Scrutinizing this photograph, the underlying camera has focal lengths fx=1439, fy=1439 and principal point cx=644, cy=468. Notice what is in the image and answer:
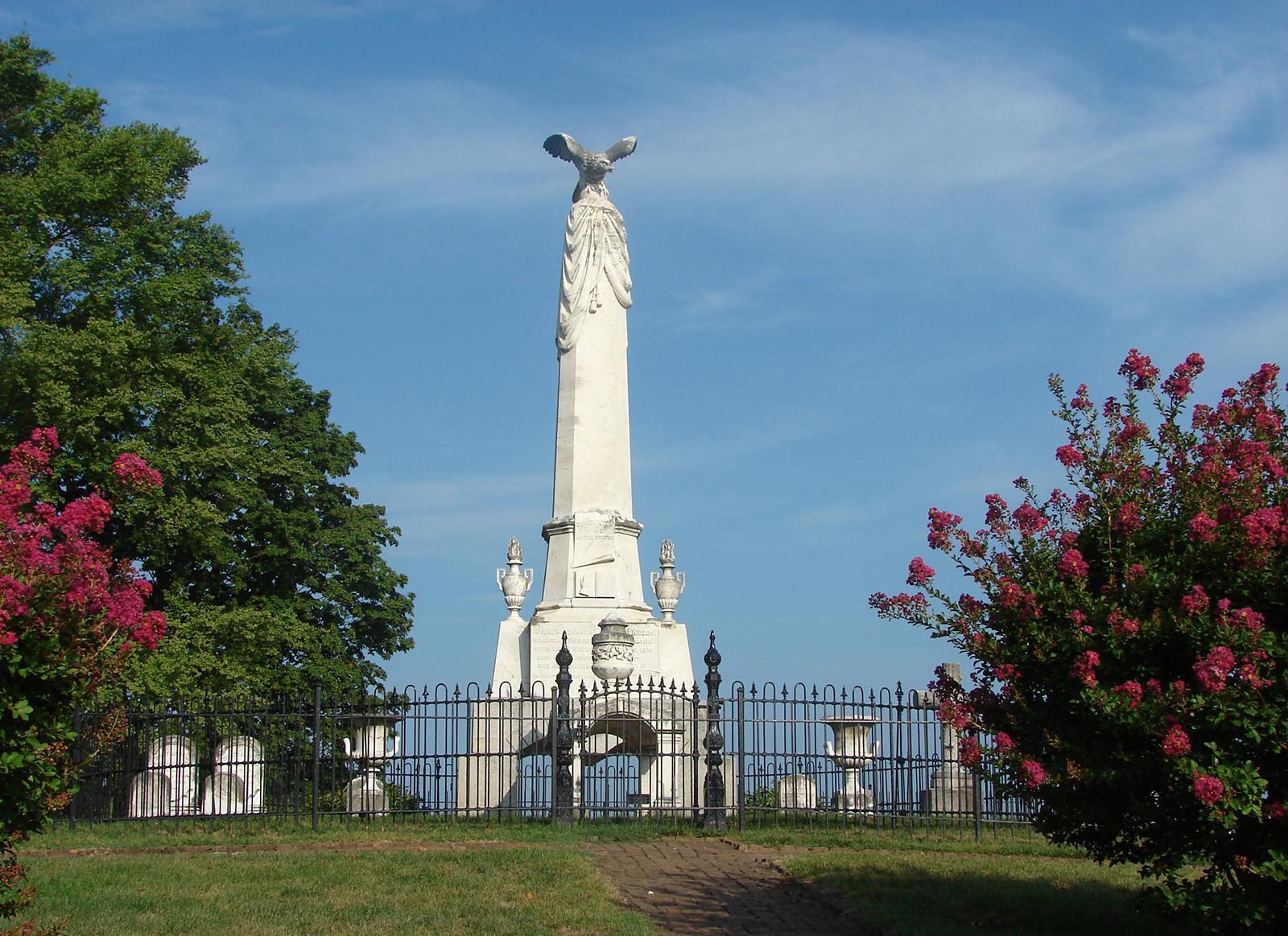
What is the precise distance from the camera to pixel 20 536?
812cm

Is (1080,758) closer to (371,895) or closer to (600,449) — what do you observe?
(371,895)

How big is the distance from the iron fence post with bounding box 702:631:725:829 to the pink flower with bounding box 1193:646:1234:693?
8816mm

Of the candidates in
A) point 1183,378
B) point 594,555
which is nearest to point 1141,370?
point 1183,378

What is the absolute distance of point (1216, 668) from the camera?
8.36m

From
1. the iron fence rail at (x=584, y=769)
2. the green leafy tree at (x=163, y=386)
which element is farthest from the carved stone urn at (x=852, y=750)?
the green leafy tree at (x=163, y=386)

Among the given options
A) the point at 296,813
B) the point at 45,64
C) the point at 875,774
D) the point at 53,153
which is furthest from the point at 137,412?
the point at 875,774

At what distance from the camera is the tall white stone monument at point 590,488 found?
21.8 m

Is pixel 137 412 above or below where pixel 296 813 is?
above

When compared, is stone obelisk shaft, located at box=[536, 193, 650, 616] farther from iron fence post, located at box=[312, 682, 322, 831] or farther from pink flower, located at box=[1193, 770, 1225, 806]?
pink flower, located at box=[1193, 770, 1225, 806]

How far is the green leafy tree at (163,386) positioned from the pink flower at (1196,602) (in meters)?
19.6

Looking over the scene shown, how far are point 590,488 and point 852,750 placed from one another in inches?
266

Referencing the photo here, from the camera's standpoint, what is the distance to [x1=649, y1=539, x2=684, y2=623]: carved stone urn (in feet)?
74.0

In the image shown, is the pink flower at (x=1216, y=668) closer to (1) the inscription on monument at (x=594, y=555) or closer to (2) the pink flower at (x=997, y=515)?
(2) the pink flower at (x=997, y=515)

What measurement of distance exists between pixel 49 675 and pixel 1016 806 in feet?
40.8
